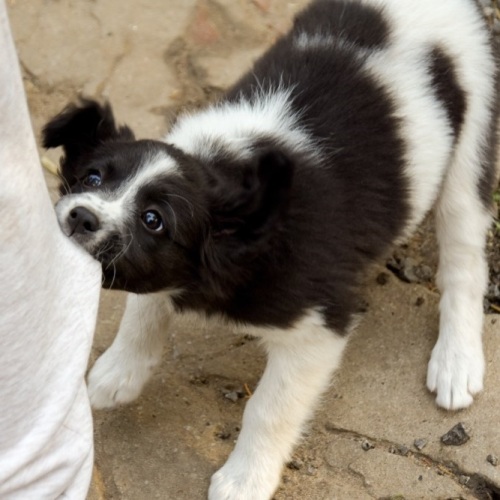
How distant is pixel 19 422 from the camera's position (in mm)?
2379

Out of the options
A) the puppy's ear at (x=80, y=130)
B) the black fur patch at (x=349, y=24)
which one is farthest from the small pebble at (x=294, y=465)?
the black fur patch at (x=349, y=24)

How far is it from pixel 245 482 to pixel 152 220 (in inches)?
45.5

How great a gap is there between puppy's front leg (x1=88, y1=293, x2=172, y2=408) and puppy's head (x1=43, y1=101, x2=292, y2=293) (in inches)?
22.7

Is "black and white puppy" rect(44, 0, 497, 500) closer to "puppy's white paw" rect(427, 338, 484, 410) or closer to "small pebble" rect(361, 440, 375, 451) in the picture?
"puppy's white paw" rect(427, 338, 484, 410)

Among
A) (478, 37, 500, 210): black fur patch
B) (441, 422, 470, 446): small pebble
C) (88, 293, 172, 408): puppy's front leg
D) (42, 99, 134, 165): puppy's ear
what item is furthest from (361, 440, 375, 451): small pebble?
(42, 99, 134, 165): puppy's ear

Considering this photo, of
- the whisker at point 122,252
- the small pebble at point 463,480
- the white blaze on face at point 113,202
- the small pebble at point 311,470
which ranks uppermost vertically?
the white blaze on face at point 113,202

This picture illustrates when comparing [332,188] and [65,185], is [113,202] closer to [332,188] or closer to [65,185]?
[65,185]

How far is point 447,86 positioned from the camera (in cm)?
407

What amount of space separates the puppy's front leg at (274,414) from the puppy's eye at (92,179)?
2.94ft

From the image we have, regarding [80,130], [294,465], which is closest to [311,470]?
[294,465]

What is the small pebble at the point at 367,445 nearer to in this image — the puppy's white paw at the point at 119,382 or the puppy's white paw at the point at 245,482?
the puppy's white paw at the point at 245,482

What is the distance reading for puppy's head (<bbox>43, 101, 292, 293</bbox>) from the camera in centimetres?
301

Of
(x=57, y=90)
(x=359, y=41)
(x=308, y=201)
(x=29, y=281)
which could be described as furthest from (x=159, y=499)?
(x=57, y=90)

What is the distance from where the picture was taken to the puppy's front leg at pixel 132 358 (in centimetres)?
395
